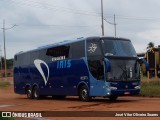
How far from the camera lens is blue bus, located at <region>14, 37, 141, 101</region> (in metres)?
23.0

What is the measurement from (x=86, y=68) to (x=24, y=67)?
30.5 ft

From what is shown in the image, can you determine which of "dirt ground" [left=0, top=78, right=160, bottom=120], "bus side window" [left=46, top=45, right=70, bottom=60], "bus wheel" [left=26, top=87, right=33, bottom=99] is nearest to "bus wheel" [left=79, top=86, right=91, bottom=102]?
"dirt ground" [left=0, top=78, right=160, bottom=120]

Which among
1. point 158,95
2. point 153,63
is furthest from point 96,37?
point 153,63

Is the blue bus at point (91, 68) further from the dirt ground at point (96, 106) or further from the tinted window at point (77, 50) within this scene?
the dirt ground at point (96, 106)

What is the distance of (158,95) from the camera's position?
88.7 ft

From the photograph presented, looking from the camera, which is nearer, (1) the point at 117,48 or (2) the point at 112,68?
(2) the point at 112,68

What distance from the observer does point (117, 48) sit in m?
23.5

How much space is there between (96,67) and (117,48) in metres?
1.49

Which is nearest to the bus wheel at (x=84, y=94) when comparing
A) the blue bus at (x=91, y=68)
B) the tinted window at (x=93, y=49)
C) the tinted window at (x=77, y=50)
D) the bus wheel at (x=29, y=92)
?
the blue bus at (x=91, y=68)

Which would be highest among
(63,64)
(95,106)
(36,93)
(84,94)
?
(63,64)

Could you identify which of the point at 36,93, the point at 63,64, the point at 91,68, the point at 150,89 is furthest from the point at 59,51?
the point at 150,89

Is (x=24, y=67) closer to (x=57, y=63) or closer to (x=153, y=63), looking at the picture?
(x=57, y=63)

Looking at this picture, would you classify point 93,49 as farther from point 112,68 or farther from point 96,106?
point 96,106

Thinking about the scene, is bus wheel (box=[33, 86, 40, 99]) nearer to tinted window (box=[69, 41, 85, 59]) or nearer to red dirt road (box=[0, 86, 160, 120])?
red dirt road (box=[0, 86, 160, 120])
